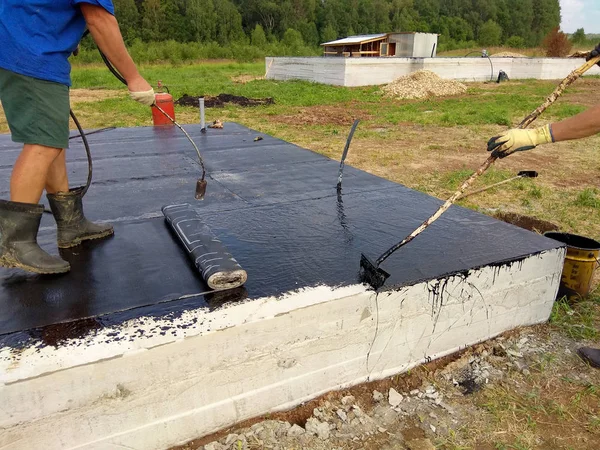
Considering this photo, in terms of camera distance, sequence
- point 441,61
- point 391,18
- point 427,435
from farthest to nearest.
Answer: point 391,18, point 441,61, point 427,435

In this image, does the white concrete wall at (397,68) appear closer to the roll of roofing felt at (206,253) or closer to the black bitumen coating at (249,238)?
the black bitumen coating at (249,238)

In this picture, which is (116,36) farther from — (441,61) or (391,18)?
(391,18)

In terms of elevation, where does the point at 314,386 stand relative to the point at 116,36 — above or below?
below

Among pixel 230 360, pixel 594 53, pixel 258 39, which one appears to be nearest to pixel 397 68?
pixel 594 53

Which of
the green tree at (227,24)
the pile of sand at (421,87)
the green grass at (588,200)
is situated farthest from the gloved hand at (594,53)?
the green tree at (227,24)

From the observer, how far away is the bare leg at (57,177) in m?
2.16

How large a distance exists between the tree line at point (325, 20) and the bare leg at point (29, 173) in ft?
131

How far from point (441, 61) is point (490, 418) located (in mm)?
18891

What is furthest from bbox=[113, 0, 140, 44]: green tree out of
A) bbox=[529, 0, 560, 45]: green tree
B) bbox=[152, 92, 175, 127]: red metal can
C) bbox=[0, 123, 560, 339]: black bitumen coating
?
bbox=[529, 0, 560, 45]: green tree

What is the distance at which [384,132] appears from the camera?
9344mm

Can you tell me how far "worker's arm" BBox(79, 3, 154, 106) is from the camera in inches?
71.4

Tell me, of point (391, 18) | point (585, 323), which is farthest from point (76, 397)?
point (391, 18)

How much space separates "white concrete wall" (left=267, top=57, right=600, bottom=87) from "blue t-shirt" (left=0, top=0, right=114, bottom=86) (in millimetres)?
15736

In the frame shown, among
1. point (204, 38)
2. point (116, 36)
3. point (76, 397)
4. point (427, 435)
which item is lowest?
point (427, 435)
